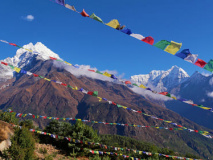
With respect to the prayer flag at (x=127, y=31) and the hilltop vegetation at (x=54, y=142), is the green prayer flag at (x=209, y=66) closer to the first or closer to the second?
the prayer flag at (x=127, y=31)

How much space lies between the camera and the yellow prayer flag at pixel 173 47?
9689 mm

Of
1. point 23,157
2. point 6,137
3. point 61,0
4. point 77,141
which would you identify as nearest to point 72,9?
point 61,0

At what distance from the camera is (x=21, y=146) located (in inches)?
619

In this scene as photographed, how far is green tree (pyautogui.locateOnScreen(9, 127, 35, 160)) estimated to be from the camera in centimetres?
1486

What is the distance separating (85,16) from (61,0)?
1.41 meters

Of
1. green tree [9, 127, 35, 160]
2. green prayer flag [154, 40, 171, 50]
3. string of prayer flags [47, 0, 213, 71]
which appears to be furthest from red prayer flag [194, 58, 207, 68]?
green tree [9, 127, 35, 160]

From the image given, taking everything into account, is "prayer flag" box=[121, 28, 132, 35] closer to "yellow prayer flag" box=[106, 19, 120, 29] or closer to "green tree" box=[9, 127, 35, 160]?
"yellow prayer flag" box=[106, 19, 120, 29]

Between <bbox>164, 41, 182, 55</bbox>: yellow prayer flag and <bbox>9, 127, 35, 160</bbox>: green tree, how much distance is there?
1365cm

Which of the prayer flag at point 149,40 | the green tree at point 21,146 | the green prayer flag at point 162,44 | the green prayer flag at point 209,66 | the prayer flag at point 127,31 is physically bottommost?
the green tree at point 21,146

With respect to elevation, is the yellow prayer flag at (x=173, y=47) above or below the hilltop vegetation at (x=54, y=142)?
above

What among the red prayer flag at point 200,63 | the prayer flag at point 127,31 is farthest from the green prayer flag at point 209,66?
the prayer flag at point 127,31

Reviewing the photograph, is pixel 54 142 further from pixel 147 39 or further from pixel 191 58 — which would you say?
pixel 191 58

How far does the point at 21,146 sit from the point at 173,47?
14.4m

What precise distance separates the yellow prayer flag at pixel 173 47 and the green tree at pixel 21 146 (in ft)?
44.8
